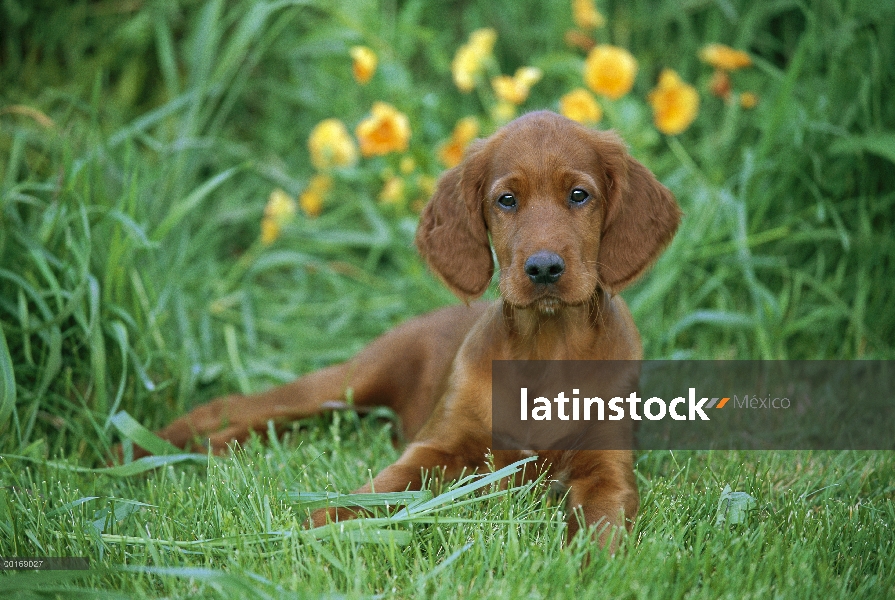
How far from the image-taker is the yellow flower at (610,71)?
3.53m

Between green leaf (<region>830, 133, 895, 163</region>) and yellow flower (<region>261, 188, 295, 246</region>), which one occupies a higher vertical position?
green leaf (<region>830, 133, 895, 163</region>)

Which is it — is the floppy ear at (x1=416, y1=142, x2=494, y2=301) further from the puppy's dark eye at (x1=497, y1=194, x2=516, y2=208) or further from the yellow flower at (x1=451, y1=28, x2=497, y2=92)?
the yellow flower at (x1=451, y1=28, x2=497, y2=92)

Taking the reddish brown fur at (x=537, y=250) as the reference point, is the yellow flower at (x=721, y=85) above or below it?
above

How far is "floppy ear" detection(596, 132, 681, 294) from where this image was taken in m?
2.36

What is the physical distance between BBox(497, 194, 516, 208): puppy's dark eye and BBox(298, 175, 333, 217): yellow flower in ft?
6.06

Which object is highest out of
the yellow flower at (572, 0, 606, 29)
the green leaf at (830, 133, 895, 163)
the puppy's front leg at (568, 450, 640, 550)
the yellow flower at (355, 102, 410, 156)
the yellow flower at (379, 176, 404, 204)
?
the yellow flower at (572, 0, 606, 29)

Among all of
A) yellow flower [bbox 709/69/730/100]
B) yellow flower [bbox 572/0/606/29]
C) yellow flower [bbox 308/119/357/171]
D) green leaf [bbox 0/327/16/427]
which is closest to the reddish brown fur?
green leaf [bbox 0/327/16/427]

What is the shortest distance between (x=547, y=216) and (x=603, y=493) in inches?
28.2

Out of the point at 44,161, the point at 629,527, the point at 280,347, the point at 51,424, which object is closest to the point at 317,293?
the point at 280,347

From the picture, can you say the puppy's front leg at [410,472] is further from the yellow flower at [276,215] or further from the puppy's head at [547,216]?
the yellow flower at [276,215]

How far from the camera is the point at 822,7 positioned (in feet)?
12.3

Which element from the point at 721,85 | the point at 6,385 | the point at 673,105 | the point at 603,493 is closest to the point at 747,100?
the point at 721,85

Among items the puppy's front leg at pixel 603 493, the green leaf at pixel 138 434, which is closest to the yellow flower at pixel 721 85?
the puppy's front leg at pixel 603 493

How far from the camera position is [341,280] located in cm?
401
